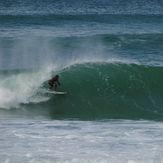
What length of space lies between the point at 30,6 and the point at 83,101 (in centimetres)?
3137

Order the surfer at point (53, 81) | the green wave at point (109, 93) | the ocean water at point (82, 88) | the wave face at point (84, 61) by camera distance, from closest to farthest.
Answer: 1. the ocean water at point (82, 88)
2. the green wave at point (109, 93)
3. the surfer at point (53, 81)
4. the wave face at point (84, 61)

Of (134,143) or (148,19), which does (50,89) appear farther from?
(148,19)

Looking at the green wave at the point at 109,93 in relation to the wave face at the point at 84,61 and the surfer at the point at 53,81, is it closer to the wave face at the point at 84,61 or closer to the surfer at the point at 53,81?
the wave face at the point at 84,61

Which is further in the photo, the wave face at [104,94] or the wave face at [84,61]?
the wave face at [84,61]

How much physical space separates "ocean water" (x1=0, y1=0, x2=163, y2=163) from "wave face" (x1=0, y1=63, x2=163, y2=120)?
3 cm

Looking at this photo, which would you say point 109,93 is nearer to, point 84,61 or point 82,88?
point 82,88

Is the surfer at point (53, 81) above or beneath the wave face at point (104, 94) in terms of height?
above

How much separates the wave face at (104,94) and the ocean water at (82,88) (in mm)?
34

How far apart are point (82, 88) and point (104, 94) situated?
1105mm

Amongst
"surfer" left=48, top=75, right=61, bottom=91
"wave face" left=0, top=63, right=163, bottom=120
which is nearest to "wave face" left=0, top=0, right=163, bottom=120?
"wave face" left=0, top=63, right=163, bottom=120

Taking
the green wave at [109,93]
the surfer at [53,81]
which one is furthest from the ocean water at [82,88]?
the surfer at [53,81]

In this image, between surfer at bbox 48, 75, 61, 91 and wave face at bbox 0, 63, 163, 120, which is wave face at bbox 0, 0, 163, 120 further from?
surfer at bbox 48, 75, 61, 91

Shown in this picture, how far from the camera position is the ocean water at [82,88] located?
752 inches

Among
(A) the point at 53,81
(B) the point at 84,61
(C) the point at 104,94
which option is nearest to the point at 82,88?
(C) the point at 104,94
